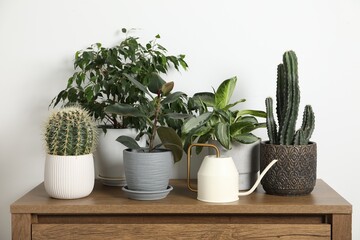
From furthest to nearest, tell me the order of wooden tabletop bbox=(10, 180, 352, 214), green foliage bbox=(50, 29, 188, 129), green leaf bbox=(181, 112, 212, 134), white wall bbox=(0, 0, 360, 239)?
white wall bbox=(0, 0, 360, 239) → green foliage bbox=(50, 29, 188, 129) → green leaf bbox=(181, 112, 212, 134) → wooden tabletop bbox=(10, 180, 352, 214)

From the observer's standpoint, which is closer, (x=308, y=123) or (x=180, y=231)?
(x=180, y=231)

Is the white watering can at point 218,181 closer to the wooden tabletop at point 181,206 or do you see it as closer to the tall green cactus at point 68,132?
the wooden tabletop at point 181,206

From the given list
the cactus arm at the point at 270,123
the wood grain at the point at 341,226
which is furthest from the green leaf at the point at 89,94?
the wood grain at the point at 341,226

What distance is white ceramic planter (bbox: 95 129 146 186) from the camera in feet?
6.24

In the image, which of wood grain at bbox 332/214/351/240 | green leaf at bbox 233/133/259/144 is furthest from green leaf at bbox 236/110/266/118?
wood grain at bbox 332/214/351/240

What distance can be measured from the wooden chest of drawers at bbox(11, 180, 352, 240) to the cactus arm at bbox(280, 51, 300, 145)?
224 millimetres

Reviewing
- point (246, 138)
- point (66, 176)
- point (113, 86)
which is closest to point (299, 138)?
point (246, 138)

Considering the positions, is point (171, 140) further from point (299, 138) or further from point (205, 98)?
point (299, 138)

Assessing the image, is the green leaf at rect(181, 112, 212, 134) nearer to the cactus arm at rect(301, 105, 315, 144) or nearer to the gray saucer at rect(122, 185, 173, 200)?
the gray saucer at rect(122, 185, 173, 200)

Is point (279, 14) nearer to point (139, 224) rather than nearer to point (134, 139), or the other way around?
point (134, 139)

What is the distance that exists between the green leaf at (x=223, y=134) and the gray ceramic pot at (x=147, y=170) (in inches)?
6.7

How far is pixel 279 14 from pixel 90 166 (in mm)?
854

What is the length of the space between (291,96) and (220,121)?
240mm

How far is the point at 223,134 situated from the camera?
1.74m
